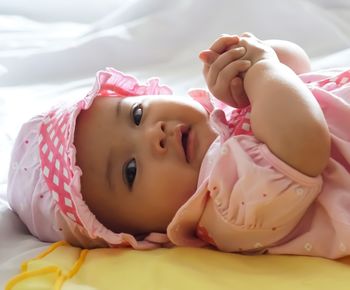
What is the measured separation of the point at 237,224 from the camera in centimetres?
94

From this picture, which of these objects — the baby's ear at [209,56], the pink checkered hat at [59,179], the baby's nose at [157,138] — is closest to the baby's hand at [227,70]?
the baby's ear at [209,56]

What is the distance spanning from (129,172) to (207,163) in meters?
0.13

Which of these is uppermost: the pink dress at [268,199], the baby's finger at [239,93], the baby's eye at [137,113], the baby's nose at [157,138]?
the baby's finger at [239,93]

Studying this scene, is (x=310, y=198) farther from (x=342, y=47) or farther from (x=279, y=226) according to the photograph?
(x=342, y=47)

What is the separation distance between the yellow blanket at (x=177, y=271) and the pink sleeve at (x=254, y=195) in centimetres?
3

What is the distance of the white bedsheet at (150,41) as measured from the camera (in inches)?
64.9

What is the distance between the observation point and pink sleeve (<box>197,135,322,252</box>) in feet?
2.93

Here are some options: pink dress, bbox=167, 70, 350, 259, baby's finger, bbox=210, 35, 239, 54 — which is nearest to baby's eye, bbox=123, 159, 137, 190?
pink dress, bbox=167, 70, 350, 259

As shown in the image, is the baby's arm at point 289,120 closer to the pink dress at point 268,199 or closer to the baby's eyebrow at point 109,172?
the pink dress at point 268,199

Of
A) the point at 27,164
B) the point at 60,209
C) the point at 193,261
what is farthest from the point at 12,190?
the point at 193,261

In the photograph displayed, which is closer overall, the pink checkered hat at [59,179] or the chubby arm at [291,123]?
the chubby arm at [291,123]

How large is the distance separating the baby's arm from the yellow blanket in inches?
5.1

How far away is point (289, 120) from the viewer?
88 centimetres

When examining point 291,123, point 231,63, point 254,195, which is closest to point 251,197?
point 254,195
